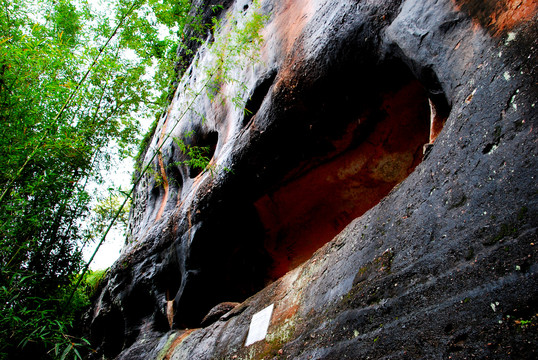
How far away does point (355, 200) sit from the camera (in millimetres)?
4488

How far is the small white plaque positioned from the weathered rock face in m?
0.08

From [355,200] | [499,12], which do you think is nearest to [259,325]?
[355,200]

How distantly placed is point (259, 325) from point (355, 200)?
2.14 m

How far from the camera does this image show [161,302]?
17.3 feet

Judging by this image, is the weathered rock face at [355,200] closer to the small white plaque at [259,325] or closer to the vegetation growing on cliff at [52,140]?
the small white plaque at [259,325]

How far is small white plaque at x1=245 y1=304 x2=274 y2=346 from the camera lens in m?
2.88

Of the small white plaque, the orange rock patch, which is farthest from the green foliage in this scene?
the orange rock patch

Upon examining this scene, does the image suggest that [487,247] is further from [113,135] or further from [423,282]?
[113,135]

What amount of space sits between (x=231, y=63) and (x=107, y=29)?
81.2 inches

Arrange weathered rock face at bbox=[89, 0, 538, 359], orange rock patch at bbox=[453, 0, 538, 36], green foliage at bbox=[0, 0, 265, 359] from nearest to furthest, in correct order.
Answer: weathered rock face at bbox=[89, 0, 538, 359] < orange rock patch at bbox=[453, 0, 538, 36] < green foliage at bbox=[0, 0, 265, 359]

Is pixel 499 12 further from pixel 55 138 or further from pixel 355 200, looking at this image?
pixel 55 138

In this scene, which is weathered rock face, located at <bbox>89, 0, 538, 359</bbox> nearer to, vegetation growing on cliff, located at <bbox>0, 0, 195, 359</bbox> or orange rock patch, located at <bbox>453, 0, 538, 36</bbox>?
orange rock patch, located at <bbox>453, 0, 538, 36</bbox>

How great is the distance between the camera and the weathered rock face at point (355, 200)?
5.12 ft

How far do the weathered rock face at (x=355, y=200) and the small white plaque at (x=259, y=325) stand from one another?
8 centimetres
